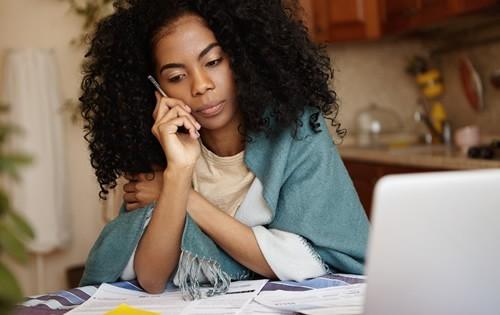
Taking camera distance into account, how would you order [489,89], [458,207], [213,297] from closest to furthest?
[458,207] < [213,297] < [489,89]

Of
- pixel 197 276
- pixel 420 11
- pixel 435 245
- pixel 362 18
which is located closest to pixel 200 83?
pixel 197 276

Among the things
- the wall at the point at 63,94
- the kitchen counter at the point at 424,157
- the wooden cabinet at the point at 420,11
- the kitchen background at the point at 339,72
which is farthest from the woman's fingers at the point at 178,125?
the wall at the point at 63,94

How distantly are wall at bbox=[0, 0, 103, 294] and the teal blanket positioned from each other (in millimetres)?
2298

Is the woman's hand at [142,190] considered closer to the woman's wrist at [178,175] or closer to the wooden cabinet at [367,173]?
the woman's wrist at [178,175]

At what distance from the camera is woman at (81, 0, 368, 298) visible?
1180mm

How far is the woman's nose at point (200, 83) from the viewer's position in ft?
4.15

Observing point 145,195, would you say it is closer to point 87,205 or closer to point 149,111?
point 149,111

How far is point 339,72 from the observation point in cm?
344

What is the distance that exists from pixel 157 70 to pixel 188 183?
294 mm

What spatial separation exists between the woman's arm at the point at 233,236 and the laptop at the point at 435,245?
504 millimetres

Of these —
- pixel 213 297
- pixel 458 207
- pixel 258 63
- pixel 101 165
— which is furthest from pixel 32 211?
pixel 458 207

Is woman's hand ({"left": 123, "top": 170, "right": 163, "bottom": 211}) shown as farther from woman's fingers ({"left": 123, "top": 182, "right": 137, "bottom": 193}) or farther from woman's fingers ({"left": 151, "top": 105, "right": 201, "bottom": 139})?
woman's fingers ({"left": 151, "top": 105, "right": 201, "bottom": 139})

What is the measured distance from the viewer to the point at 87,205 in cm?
358

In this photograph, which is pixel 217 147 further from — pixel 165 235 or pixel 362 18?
pixel 362 18
